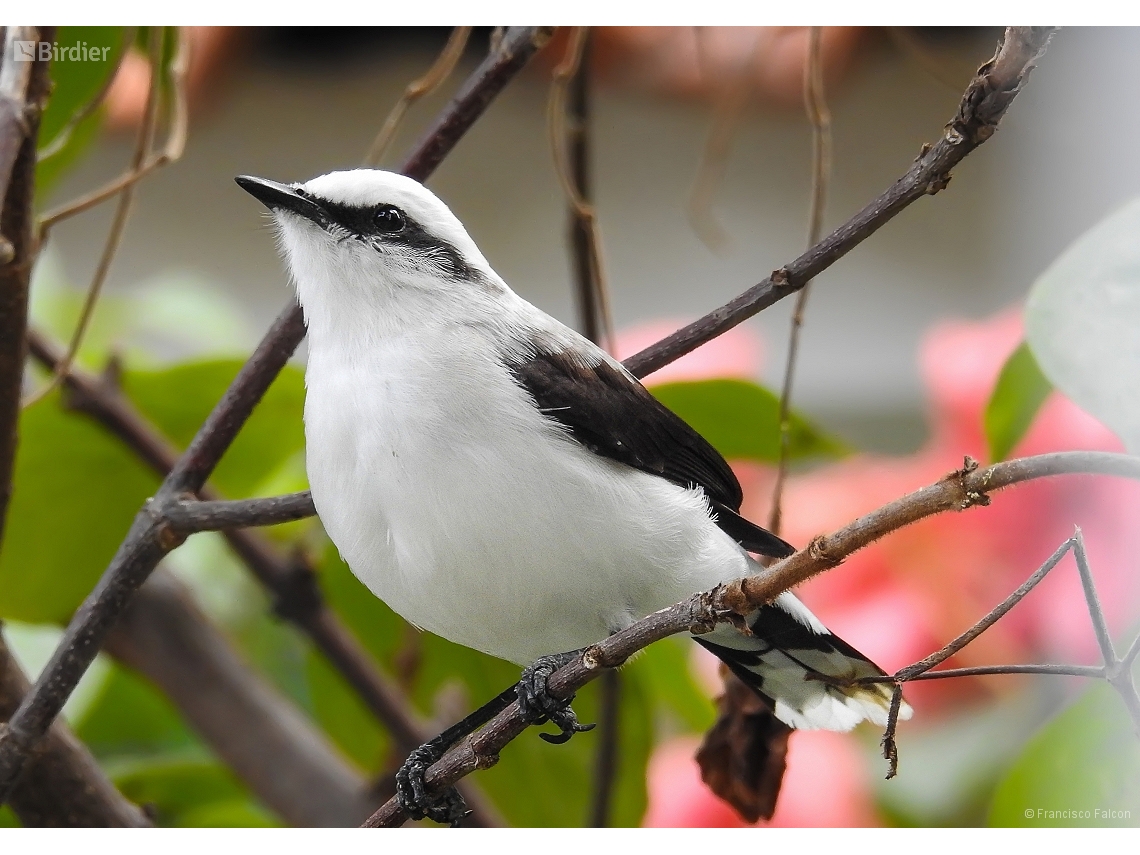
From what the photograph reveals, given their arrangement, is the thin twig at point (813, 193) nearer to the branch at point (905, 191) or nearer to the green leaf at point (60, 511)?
the branch at point (905, 191)

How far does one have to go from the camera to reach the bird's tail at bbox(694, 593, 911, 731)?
887 mm

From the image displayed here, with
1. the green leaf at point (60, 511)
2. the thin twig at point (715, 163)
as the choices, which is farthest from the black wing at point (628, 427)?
the green leaf at point (60, 511)

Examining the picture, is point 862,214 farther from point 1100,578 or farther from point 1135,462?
point 1100,578

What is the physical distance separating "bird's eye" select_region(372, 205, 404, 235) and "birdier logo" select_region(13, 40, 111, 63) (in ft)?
1.02

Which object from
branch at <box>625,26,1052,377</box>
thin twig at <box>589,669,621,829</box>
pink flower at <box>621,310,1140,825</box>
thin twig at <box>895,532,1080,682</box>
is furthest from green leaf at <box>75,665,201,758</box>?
thin twig at <box>895,532,1080,682</box>

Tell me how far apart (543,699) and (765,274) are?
511 millimetres

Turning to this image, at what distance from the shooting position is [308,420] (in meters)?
0.87

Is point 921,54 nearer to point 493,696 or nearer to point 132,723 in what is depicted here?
point 493,696

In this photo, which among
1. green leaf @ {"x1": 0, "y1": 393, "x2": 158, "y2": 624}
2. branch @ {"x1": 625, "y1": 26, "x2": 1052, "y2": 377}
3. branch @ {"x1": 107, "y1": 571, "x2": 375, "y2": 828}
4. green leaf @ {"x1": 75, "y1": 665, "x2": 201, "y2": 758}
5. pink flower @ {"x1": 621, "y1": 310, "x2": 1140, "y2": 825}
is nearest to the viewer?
branch @ {"x1": 625, "y1": 26, "x2": 1052, "y2": 377}

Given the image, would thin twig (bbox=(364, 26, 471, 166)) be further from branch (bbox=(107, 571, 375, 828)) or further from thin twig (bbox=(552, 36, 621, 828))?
branch (bbox=(107, 571, 375, 828))

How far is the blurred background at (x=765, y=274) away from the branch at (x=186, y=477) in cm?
10

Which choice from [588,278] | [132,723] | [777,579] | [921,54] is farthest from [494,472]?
[132,723]
